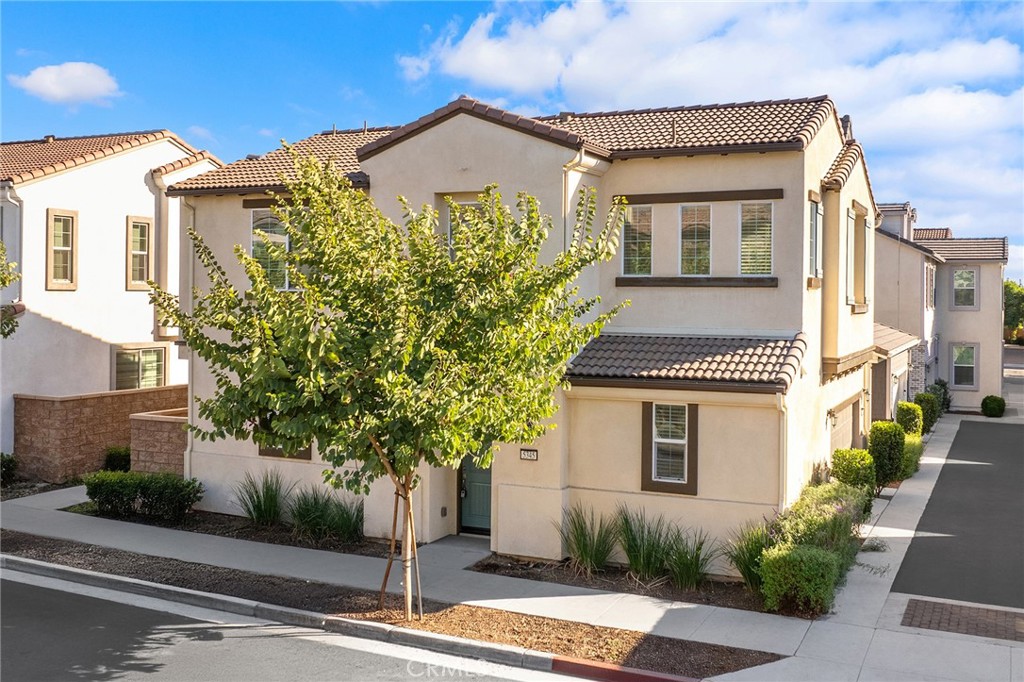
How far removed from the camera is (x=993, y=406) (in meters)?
32.8

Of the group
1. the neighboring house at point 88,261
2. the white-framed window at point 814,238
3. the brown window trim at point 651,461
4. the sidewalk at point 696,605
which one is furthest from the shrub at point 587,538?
the neighboring house at point 88,261

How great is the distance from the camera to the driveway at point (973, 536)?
1270cm

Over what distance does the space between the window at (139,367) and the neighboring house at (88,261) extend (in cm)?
2

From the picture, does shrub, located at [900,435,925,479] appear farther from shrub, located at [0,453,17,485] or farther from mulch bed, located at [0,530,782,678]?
shrub, located at [0,453,17,485]

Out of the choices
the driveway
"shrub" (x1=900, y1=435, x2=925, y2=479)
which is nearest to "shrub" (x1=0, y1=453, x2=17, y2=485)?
the driveway

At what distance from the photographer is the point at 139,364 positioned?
75.3 feet

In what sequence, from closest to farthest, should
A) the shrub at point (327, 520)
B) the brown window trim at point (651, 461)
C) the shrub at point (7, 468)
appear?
the brown window trim at point (651, 461)
the shrub at point (327, 520)
the shrub at point (7, 468)

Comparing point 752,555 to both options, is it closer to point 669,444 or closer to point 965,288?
point 669,444

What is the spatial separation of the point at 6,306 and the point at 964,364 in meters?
32.2

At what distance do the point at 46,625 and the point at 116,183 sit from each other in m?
14.1

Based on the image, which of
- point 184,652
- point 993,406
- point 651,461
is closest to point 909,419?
point 993,406

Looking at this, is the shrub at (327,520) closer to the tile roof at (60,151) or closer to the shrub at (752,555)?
the shrub at (752,555)

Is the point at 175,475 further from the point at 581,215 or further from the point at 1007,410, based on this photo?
the point at 1007,410

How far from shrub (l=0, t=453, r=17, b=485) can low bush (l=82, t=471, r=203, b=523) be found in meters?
3.70
